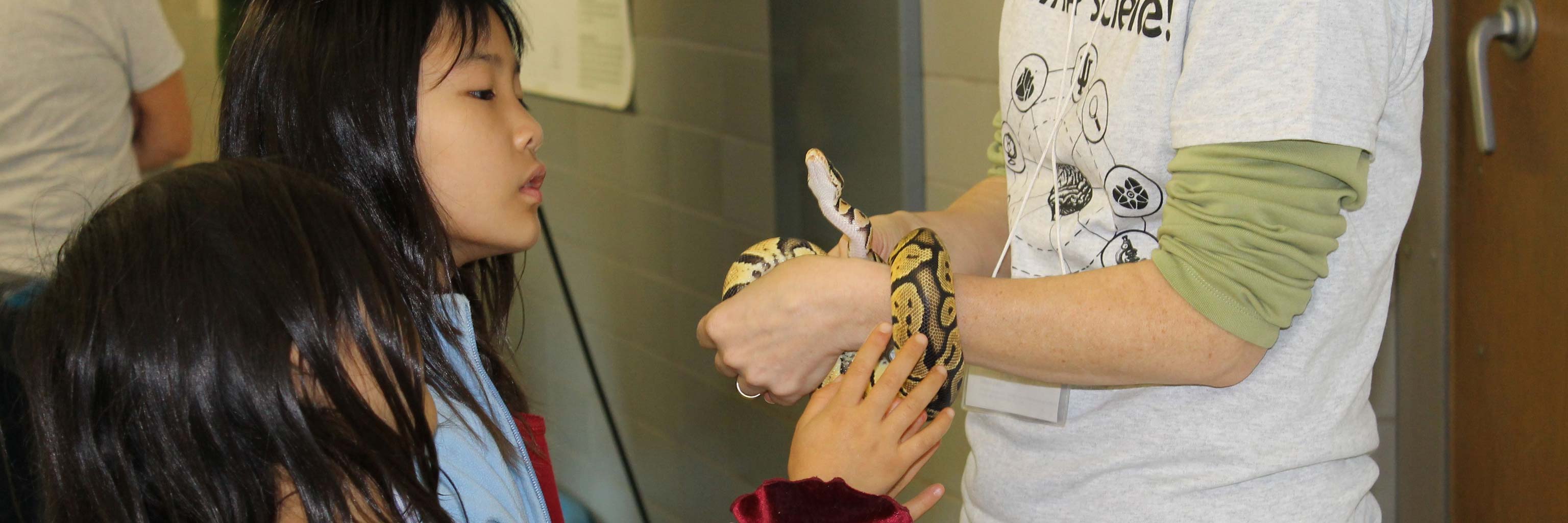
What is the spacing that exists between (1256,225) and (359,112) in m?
0.90

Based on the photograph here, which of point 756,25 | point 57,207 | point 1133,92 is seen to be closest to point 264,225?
point 1133,92

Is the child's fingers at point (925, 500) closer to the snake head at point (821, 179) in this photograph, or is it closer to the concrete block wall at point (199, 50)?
the snake head at point (821, 179)

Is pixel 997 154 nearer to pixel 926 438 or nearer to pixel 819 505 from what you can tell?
pixel 926 438

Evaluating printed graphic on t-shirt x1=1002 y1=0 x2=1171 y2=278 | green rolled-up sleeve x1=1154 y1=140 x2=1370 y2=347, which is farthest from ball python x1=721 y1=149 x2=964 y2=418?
green rolled-up sleeve x1=1154 y1=140 x2=1370 y2=347

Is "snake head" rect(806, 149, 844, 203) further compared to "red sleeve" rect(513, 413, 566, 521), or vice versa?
"snake head" rect(806, 149, 844, 203)

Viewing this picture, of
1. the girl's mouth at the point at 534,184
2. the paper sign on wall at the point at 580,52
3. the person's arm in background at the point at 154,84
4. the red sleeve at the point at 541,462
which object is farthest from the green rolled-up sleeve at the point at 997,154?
the person's arm in background at the point at 154,84

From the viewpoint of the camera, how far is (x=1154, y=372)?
1.06 meters

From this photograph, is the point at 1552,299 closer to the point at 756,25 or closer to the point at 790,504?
the point at 790,504

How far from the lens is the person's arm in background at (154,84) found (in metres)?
2.08

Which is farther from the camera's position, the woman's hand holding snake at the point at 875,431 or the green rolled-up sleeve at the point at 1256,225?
the woman's hand holding snake at the point at 875,431

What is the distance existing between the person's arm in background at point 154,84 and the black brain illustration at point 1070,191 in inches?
69.5

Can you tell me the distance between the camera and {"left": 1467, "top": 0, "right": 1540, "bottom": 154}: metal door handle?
5.26 ft

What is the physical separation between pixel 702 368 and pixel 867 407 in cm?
160

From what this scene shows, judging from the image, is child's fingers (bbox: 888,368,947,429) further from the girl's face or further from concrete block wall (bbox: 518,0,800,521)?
concrete block wall (bbox: 518,0,800,521)
